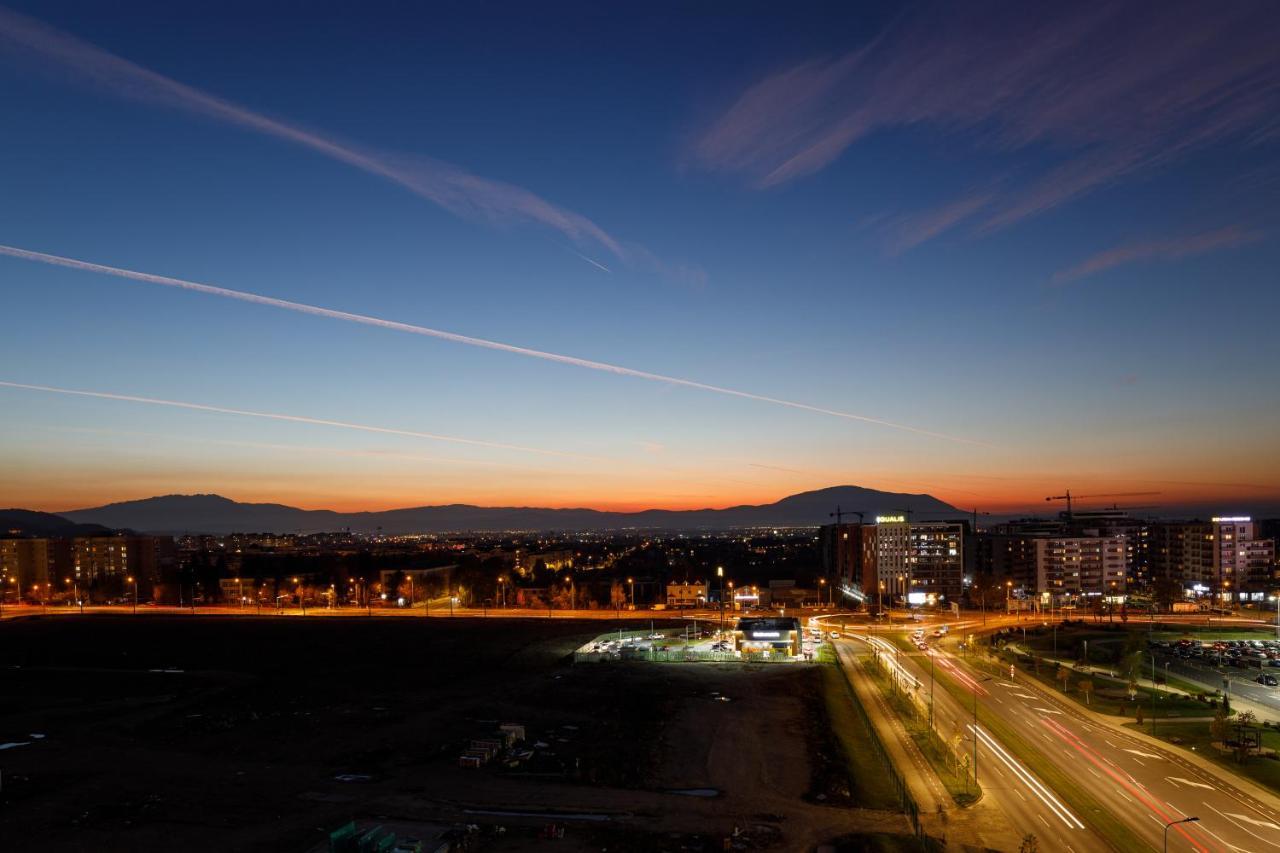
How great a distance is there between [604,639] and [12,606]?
86137 mm

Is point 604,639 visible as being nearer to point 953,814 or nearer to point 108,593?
point 953,814

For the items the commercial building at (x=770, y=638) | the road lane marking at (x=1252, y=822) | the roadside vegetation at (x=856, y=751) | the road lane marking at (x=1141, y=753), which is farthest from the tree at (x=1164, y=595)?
the road lane marking at (x=1252, y=822)

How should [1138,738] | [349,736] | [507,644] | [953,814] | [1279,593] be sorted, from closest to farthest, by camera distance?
[953,814]
[1138,738]
[349,736]
[507,644]
[1279,593]

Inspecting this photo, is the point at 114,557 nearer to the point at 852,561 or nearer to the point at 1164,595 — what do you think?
the point at 852,561

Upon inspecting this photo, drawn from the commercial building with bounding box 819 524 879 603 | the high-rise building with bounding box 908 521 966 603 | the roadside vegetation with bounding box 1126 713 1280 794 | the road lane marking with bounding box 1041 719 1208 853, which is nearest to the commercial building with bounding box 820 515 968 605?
the high-rise building with bounding box 908 521 966 603

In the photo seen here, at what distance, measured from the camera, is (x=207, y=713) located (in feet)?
143

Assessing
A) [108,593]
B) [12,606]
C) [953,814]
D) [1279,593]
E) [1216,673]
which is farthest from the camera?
[108,593]

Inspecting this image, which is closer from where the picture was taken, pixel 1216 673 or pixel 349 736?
pixel 349 736

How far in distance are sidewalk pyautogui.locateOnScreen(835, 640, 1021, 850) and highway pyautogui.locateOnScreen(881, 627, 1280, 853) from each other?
146 centimetres

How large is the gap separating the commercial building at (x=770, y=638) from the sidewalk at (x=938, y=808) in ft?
59.1

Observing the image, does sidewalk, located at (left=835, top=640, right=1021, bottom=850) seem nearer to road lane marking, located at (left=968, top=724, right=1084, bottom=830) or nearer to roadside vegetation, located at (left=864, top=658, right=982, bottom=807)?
roadside vegetation, located at (left=864, top=658, right=982, bottom=807)

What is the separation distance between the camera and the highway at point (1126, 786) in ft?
81.8

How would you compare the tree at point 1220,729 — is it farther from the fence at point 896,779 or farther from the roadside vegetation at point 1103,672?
the fence at point 896,779

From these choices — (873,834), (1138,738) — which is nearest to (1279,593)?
(1138,738)
